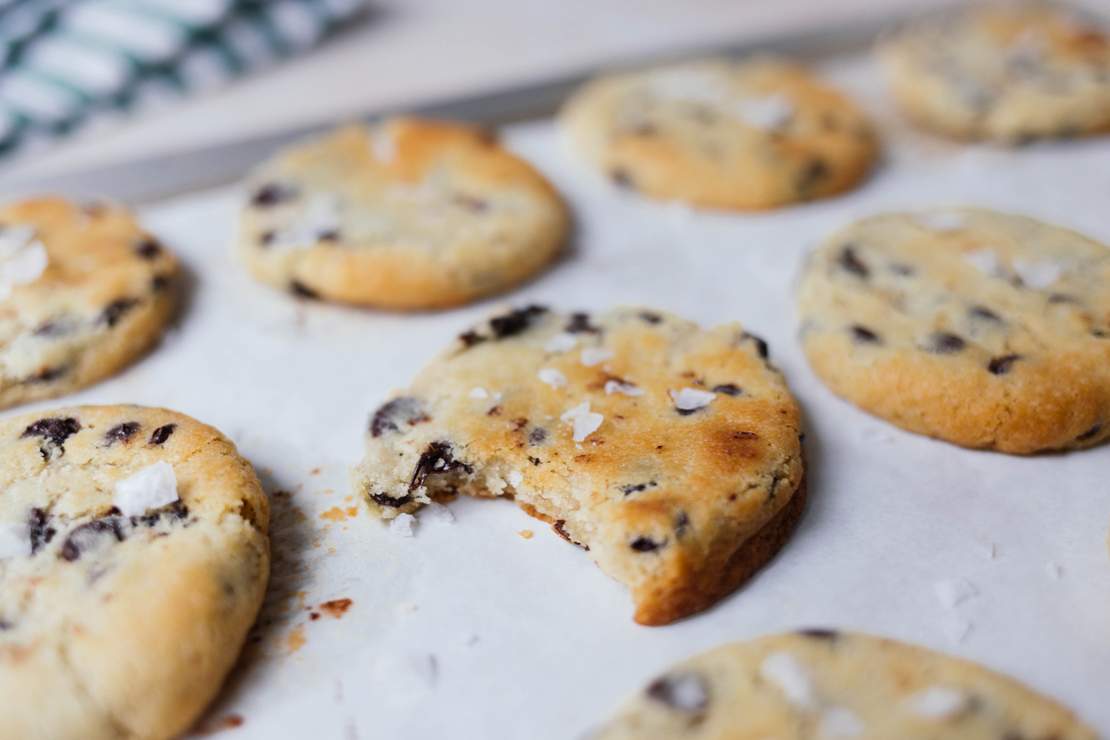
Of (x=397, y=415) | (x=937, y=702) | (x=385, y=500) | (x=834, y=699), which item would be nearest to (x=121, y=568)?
(x=385, y=500)

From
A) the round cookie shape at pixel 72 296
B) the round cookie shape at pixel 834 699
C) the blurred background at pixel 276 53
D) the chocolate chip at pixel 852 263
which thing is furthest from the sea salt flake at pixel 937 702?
the blurred background at pixel 276 53

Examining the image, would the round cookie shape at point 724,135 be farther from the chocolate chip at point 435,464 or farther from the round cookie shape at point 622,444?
the chocolate chip at point 435,464

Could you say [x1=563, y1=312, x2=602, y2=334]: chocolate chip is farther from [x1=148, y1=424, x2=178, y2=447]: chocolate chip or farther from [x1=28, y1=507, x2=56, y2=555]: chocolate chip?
[x1=28, y1=507, x2=56, y2=555]: chocolate chip

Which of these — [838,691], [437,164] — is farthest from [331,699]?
[437,164]

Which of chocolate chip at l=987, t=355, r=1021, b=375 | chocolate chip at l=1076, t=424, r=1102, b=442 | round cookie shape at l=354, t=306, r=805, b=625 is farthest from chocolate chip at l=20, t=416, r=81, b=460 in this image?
chocolate chip at l=1076, t=424, r=1102, b=442

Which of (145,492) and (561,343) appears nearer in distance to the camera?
(145,492)

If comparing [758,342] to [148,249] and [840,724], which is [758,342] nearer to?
[840,724]

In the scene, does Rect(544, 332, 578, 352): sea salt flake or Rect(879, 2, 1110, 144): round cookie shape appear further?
Rect(879, 2, 1110, 144): round cookie shape

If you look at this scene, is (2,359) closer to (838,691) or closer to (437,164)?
(437,164)
